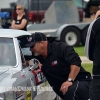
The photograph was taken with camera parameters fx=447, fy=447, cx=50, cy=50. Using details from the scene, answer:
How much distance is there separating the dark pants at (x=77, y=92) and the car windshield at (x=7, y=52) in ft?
2.68

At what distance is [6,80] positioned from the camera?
5148mm

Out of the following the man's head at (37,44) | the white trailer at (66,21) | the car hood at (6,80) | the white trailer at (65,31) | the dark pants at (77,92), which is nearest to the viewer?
the car hood at (6,80)

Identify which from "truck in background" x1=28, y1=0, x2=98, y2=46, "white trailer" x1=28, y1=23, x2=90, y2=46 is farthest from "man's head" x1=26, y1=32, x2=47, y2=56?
"truck in background" x1=28, y1=0, x2=98, y2=46

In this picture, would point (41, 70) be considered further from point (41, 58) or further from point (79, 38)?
point (79, 38)

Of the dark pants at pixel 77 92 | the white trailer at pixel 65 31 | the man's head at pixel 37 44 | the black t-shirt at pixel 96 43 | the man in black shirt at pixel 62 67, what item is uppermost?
the black t-shirt at pixel 96 43

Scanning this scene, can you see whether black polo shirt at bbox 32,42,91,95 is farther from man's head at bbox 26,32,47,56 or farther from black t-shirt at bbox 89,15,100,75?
black t-shirt at bbox 89,15,100,75

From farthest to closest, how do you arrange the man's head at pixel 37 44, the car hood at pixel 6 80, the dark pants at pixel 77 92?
the man's head at pixel 37 44 < the dark pants at pixel 77 92 < the car hood at pixel 6 80

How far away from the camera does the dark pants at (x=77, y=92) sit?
5.84 m

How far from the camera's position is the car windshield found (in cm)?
585

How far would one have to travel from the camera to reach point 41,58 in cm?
620

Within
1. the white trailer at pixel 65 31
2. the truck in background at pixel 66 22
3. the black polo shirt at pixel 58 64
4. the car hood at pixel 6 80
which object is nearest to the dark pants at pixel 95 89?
the car hood at pixel 6 80

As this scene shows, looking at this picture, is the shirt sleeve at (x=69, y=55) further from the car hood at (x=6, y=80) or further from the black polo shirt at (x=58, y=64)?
the car hood at (x=6, y=80)

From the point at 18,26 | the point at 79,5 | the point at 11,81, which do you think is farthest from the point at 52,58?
the point at 79,5

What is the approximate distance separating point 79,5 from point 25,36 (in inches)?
484
